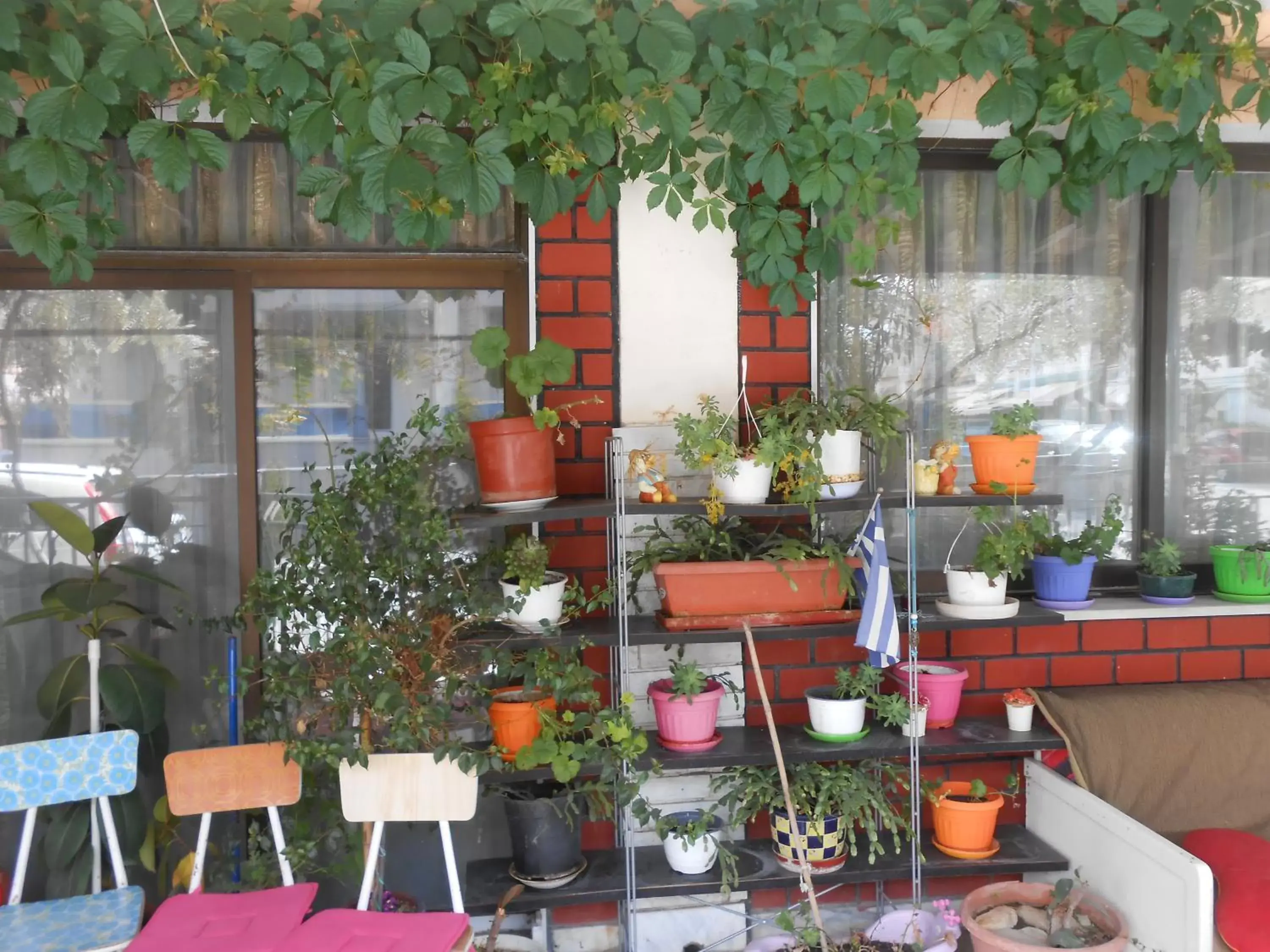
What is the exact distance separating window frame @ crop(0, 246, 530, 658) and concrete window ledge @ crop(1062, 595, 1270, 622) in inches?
68.0

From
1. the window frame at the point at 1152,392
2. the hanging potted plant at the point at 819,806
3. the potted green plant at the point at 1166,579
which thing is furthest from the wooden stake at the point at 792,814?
the potted green plant at the point at 1166,579

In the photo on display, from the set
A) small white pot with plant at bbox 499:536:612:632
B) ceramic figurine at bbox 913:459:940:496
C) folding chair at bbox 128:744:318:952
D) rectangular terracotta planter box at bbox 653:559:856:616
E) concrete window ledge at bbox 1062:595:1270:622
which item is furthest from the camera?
concrete window ledge at bbox 1062:595:1270:622

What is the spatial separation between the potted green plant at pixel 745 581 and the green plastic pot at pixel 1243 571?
1208mm

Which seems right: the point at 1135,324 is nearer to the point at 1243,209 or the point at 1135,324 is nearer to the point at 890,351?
the point at 1243,209

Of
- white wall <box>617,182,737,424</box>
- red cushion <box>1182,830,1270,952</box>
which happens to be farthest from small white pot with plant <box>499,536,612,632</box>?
red cushion <box>1182,830,1270,952</box>

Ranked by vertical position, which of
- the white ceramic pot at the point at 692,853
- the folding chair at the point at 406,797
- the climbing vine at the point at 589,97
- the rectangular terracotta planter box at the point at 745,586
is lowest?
the white ceramic pot at the point at 692,853

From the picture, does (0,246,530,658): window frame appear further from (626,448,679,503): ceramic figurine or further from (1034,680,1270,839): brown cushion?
(1034,680,1270,839): brown cushion

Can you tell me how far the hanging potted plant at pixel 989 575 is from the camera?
8.48ft

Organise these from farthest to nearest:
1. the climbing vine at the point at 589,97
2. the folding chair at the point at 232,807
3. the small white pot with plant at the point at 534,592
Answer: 1. the small white pot with plant at the point at 534,592
2. the climbing vine at the point at 589,97
3. the folding chair at the point at 232,807

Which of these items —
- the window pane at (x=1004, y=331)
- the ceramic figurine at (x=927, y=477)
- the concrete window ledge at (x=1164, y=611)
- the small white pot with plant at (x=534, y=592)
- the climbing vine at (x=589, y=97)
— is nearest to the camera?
the climbing vine at (x=589, y=97)

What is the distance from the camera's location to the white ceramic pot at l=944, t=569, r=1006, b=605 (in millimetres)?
2596

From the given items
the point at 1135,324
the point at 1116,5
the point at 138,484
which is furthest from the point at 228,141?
the point at 1135,324

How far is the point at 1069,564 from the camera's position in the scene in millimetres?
2748

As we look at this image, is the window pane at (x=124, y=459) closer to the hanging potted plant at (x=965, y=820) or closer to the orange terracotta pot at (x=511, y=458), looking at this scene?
the orange terracotta pot at (x=511, y=458)
